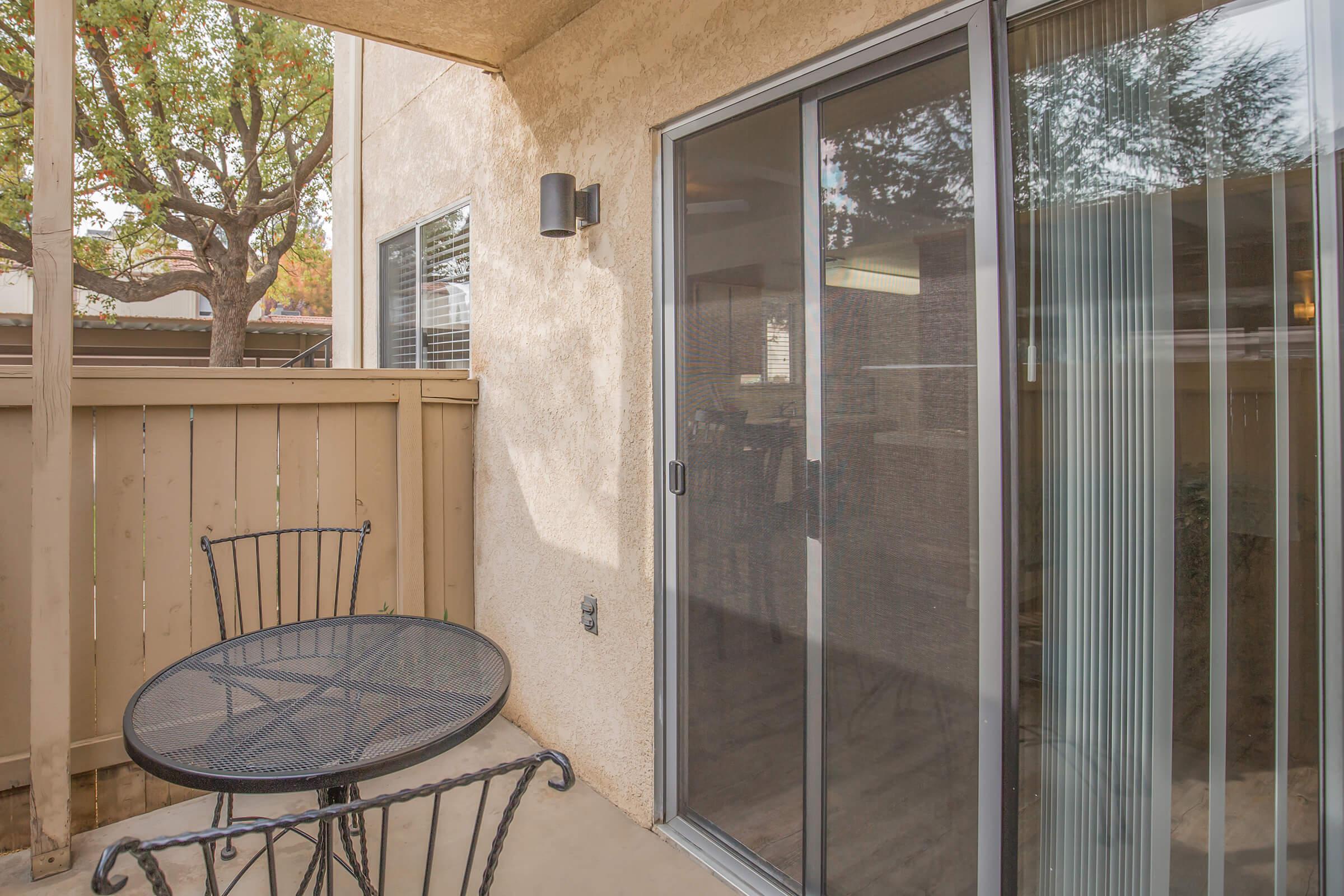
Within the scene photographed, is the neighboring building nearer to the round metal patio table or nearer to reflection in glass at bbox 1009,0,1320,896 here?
reflection in glass at bbox 1009,0,1320,896

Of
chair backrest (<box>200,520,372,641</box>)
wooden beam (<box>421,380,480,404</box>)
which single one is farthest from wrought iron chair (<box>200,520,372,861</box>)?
wooden beam (<box>421,380,480,404</box>)

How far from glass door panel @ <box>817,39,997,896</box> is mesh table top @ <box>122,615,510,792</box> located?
87 cm

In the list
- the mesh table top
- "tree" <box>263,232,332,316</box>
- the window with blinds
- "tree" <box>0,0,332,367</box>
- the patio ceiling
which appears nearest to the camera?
the mesh table top

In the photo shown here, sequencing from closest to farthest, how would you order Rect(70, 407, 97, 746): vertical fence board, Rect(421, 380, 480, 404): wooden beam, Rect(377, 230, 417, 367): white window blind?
Rect(70, 407, 97, 746): vertical fence board → Rect(421, 380, 480, 404): wooden beam → Rect(377, 230, 417, 367): white window blind

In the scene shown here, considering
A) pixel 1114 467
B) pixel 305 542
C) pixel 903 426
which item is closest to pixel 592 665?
pixel 305 542

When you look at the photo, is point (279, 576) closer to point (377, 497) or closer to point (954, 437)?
point (377, 497)

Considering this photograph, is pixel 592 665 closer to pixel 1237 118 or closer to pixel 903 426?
pixel 903 426

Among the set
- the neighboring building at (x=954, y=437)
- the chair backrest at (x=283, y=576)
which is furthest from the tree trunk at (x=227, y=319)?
the neighboring building at (x=954, y=437)

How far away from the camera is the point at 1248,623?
4.02 feet

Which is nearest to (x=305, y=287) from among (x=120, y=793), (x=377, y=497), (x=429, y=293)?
(x=429, y=293)

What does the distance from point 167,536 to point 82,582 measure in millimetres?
278

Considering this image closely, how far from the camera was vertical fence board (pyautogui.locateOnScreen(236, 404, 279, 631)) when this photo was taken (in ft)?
9.43

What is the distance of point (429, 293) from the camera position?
13.5 ft

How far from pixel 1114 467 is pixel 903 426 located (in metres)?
0.44
